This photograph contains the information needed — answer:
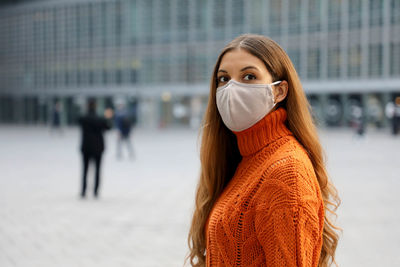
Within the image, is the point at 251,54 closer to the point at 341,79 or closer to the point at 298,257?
the point at 298,257

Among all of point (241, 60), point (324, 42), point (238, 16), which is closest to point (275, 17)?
point (238, 16)

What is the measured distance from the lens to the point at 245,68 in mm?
1827

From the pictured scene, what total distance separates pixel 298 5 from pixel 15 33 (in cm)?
3543

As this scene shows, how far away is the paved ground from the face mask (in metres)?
1.08

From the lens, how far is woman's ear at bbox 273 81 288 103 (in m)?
1.90

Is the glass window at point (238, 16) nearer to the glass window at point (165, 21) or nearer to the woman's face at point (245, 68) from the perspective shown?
the glass window at point (165, 21)

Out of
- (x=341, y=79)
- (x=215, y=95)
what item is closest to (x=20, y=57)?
(x=341, y=79)

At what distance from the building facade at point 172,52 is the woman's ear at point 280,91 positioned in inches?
1613

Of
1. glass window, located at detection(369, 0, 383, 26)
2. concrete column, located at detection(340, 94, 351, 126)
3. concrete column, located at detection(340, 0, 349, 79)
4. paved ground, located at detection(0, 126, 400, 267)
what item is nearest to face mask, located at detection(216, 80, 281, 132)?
paved ground, located at detection(0, 126, 400, 267)

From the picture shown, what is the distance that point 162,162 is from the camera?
15758 mm

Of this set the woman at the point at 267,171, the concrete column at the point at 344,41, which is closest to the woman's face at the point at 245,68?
the woman at the point at 267,171

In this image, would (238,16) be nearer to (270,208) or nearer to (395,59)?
(395,59)

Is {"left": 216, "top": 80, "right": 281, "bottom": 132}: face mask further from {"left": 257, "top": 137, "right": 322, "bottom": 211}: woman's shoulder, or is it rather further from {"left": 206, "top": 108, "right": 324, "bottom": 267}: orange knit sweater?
{"left": 257, "top": 137, "right": 322, "bottom": 211}: woman's shoulder

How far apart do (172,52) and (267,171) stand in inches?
1922
